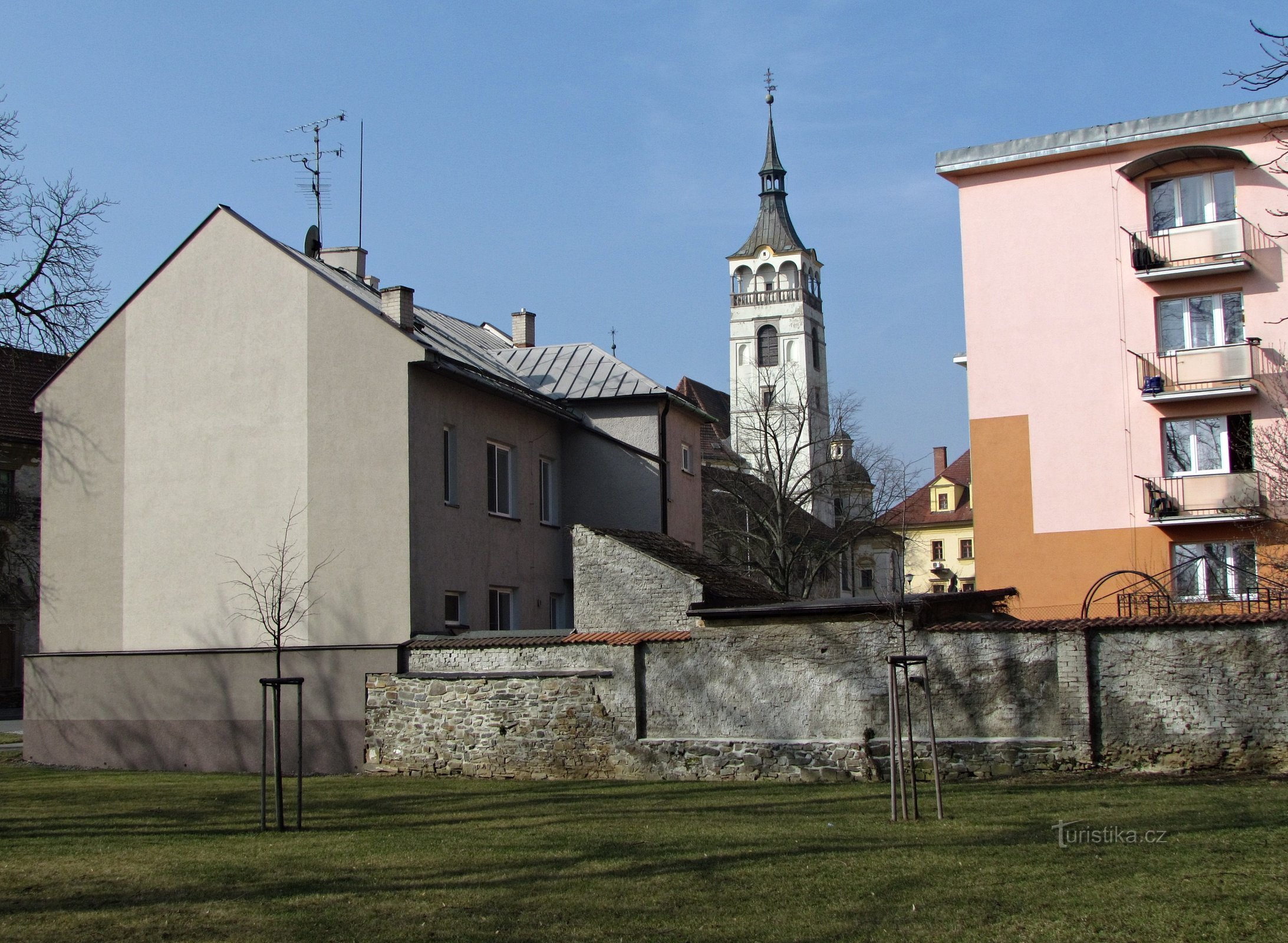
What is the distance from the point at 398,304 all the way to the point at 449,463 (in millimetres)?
2871

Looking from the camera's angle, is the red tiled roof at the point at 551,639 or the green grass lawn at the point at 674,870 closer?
the green grass lawn at the point at 674,870

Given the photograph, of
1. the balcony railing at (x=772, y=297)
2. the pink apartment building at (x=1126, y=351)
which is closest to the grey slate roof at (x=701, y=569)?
the pink apartment building at (x=1126, y=351)

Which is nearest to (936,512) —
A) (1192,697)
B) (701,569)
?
(701,569)

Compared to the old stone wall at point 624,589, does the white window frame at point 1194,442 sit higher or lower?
higher

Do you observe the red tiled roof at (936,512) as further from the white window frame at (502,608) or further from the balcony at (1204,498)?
the white window frame at (502,608)

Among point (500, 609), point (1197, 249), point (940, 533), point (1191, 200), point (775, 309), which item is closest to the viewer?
point (500, 609)

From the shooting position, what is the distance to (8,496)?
1569 inches

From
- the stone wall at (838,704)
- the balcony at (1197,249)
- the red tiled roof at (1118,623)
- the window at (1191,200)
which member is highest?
the window at (1191,200)

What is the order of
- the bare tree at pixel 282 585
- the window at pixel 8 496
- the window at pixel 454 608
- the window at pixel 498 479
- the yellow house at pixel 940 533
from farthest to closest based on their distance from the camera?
the yellow house at pixel 940 533, the window at pixel 8 496, the window at pixel 498 479, the window at pixel 454 608, the bare tree at pixel 282 585

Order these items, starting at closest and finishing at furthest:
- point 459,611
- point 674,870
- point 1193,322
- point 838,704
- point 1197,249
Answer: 1. point 674,870
2. point 838,704
3. point 459,611
4. point 1197,249
5. point 1193,322

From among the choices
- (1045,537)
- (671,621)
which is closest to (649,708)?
(671,621)

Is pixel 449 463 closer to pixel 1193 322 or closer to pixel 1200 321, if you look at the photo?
pixel 1193 322

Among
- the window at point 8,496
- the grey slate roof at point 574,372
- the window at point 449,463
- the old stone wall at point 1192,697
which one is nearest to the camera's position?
the old stone wall at point 1192,697

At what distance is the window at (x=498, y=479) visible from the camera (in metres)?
23.0
